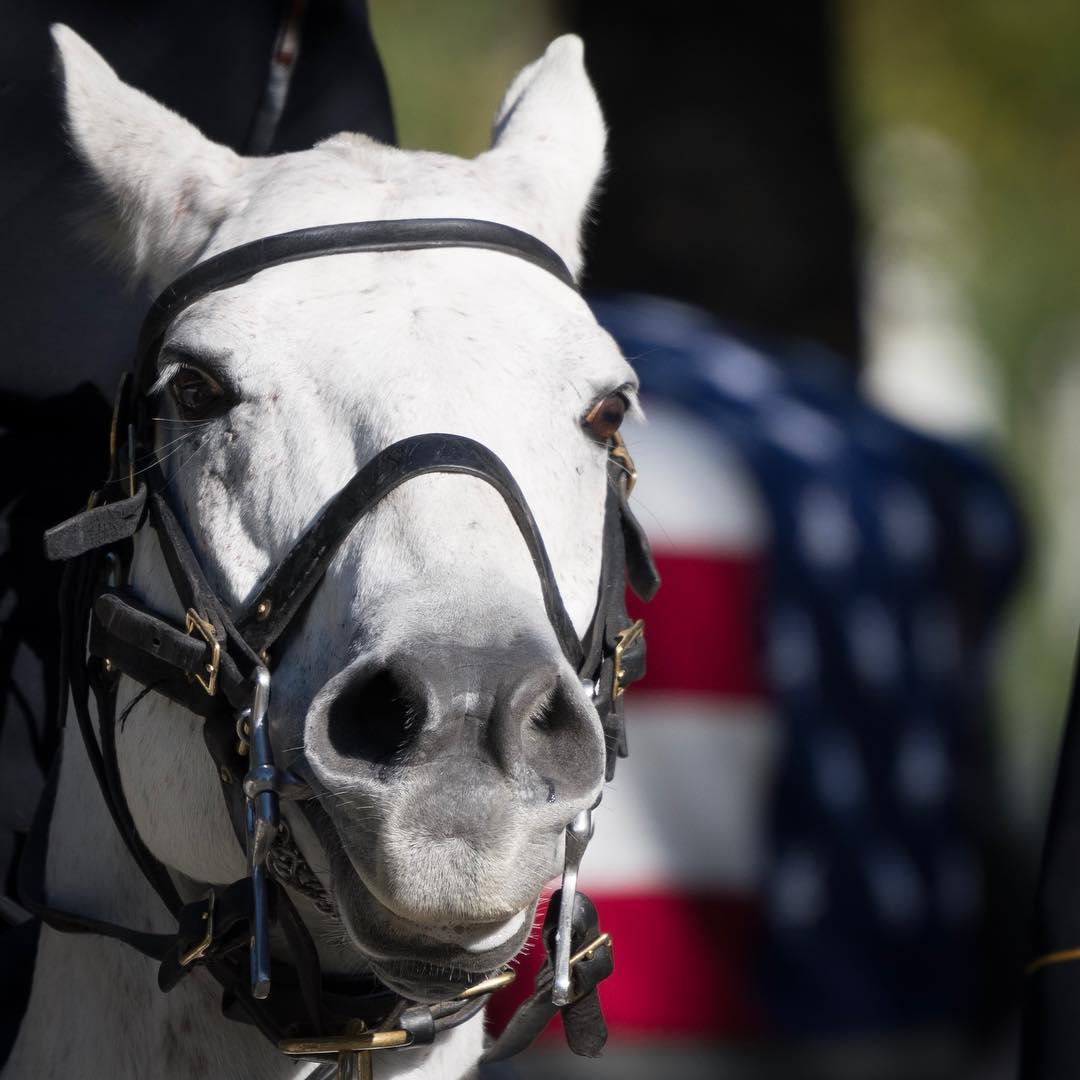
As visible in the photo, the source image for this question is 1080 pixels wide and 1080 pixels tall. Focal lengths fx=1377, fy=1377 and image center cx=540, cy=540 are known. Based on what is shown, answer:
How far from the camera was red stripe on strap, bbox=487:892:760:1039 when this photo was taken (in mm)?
4469

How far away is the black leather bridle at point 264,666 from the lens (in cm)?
173

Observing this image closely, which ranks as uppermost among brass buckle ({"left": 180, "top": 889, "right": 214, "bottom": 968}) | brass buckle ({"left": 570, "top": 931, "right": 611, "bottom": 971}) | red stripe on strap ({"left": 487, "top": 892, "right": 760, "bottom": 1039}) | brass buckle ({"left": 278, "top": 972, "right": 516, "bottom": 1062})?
brass buckle ({"left": 180, "top": 889, "right": 214, "bottom": 968})

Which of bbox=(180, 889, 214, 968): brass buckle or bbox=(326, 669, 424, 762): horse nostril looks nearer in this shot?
bbox=(326, 669, 424, 762): horse nostril

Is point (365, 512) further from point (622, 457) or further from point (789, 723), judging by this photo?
point (789, 723)

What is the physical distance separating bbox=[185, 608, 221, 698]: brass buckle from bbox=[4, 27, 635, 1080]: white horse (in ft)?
0.18

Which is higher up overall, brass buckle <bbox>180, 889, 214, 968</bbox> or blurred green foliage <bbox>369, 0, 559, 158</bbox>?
blurred green foliage <bbox>369, 0, 559, 158</bbox>

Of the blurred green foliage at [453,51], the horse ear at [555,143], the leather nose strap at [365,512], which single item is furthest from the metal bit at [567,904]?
the blurred green foliage at [453,51]

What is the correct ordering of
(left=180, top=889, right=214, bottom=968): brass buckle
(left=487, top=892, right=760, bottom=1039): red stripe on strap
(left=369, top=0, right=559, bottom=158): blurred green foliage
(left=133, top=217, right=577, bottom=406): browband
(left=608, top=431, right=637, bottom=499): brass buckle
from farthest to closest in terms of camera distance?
1. (left=369, top=0, right=559, bottom=158): blurred green foliage
2. (left=487, top=892, right=760, bottom=1039): red stripe on strap
3. (left=608, top=431, right=637, bottom=499): brass buckle
4. (left=133, top=217, right=577, bottom=406): browband
5. (left=180, top=889, right=214, bottom=968): brass buckle

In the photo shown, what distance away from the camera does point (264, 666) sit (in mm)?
1758

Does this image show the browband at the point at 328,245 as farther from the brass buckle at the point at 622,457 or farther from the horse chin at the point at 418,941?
the horse chin at the point at 418,941

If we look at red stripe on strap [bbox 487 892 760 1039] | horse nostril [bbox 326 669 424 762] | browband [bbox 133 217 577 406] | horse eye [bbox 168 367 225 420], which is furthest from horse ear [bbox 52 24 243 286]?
red stripe on strap [bbox 487 892 760 1039]

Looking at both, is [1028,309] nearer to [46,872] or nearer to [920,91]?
[920,91]

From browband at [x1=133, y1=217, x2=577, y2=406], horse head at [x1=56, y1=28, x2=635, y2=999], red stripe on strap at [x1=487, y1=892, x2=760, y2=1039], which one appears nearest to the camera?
horse head at [x1=56, y1=28, x2=635, y2=999]

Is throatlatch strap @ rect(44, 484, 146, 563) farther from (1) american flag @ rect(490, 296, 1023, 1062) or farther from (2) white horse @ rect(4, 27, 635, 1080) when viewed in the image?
(1) american flag @ rect(490, 296, 1023, 1062)
